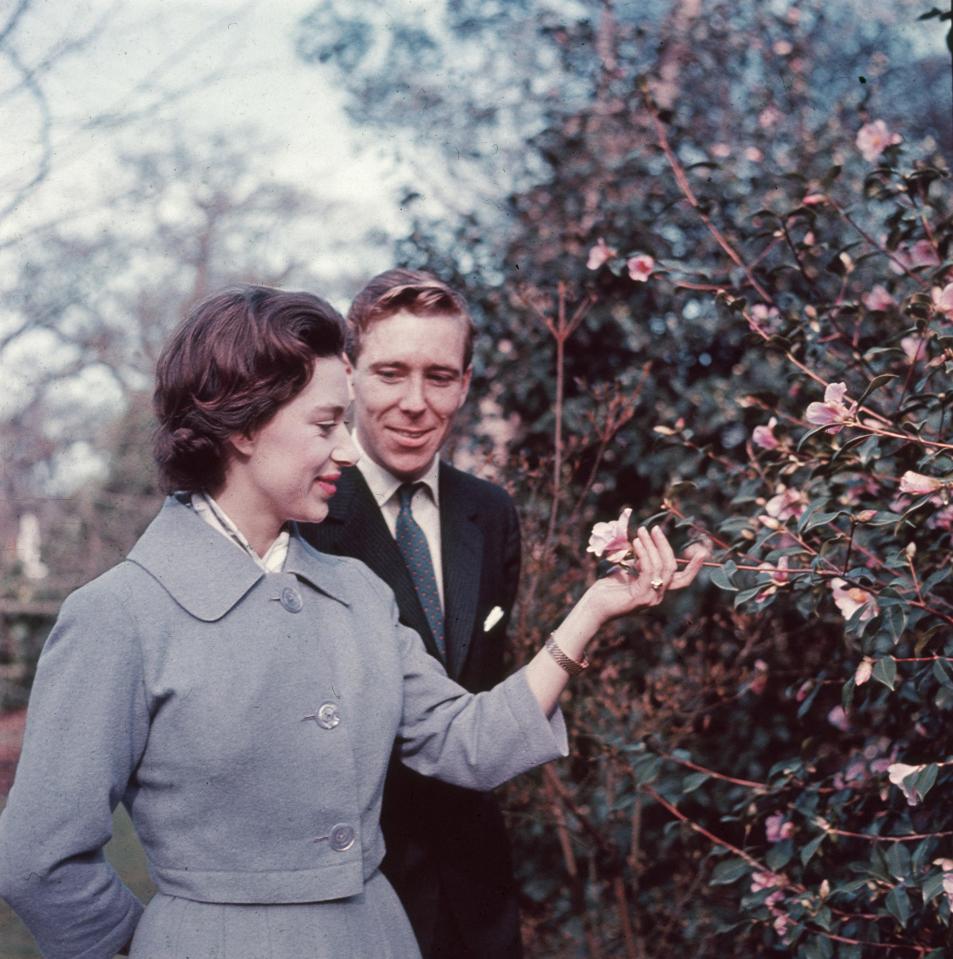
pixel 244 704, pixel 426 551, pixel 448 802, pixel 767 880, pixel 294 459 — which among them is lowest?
pixel 767 880

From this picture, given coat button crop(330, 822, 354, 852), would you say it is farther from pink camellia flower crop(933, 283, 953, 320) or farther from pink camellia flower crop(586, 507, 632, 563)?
pink camellia flower crop(933, 283, 953, 320)

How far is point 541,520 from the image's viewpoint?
3326 millimetres

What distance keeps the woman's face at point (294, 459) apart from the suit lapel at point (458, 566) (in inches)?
23.1

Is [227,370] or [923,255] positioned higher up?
[923,255]

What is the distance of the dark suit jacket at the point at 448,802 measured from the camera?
2.09 m

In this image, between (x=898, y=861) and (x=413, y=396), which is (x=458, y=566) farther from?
(x=898, y=861)

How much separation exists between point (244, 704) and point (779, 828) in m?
1.23

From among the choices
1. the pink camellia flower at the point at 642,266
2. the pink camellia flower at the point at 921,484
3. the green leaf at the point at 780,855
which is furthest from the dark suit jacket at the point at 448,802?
the pink camellia flower at the point at 921,484

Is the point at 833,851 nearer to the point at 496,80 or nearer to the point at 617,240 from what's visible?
the point at 617,240

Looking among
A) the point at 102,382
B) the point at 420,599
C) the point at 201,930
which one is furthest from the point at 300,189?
the point at 201,930

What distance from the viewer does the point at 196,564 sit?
1.63 meters

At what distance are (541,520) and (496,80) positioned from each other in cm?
261

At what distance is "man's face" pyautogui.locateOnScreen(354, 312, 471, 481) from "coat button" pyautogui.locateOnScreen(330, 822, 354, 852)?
2.66ft

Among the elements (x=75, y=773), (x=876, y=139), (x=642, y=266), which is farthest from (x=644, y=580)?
(x=876, y=139)
